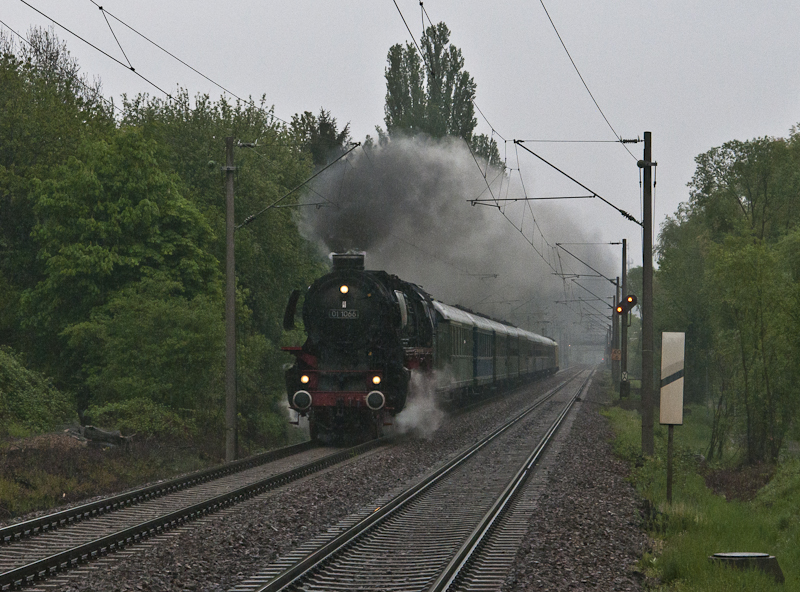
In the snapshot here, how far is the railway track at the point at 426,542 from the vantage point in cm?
793

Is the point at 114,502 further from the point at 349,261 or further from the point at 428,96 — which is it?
the point at 428,96

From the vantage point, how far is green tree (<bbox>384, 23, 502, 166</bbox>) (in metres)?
52.6

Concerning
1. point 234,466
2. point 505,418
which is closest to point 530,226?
point 505,418

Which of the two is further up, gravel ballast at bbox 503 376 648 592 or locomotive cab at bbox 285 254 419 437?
locomotive cab at bbox 285 254 419 437

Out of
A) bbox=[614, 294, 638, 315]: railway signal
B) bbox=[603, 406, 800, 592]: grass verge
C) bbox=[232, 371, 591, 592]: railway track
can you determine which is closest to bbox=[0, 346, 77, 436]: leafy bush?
bbox=[232, 371, 591, 592]: railway track

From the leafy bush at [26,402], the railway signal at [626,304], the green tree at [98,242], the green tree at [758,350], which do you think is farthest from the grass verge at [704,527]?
the green tree at [98,242]

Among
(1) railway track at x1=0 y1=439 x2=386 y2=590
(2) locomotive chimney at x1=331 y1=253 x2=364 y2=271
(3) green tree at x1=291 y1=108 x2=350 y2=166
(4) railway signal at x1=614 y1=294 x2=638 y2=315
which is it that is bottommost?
(1) railway track at x1=0 y1=439 x2=386 y2=590

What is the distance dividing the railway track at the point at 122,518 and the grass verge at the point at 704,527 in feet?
17.5

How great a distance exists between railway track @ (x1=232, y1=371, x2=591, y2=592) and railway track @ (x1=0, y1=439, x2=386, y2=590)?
1874 mm

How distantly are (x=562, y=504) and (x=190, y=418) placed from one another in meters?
11.4

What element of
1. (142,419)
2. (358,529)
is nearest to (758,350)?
(142,419)

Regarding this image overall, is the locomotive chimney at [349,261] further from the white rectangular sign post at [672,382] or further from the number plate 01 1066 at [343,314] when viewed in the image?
the white rectangular sign post at [672,382]

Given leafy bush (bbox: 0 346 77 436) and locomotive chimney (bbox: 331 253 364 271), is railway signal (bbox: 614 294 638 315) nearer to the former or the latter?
locomotive chimney (bbox: 331 253 364 271)

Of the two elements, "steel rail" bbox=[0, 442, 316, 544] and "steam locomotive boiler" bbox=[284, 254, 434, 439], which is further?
"steam locomotive boiler" bbox=[284, 254, 434, 439]
